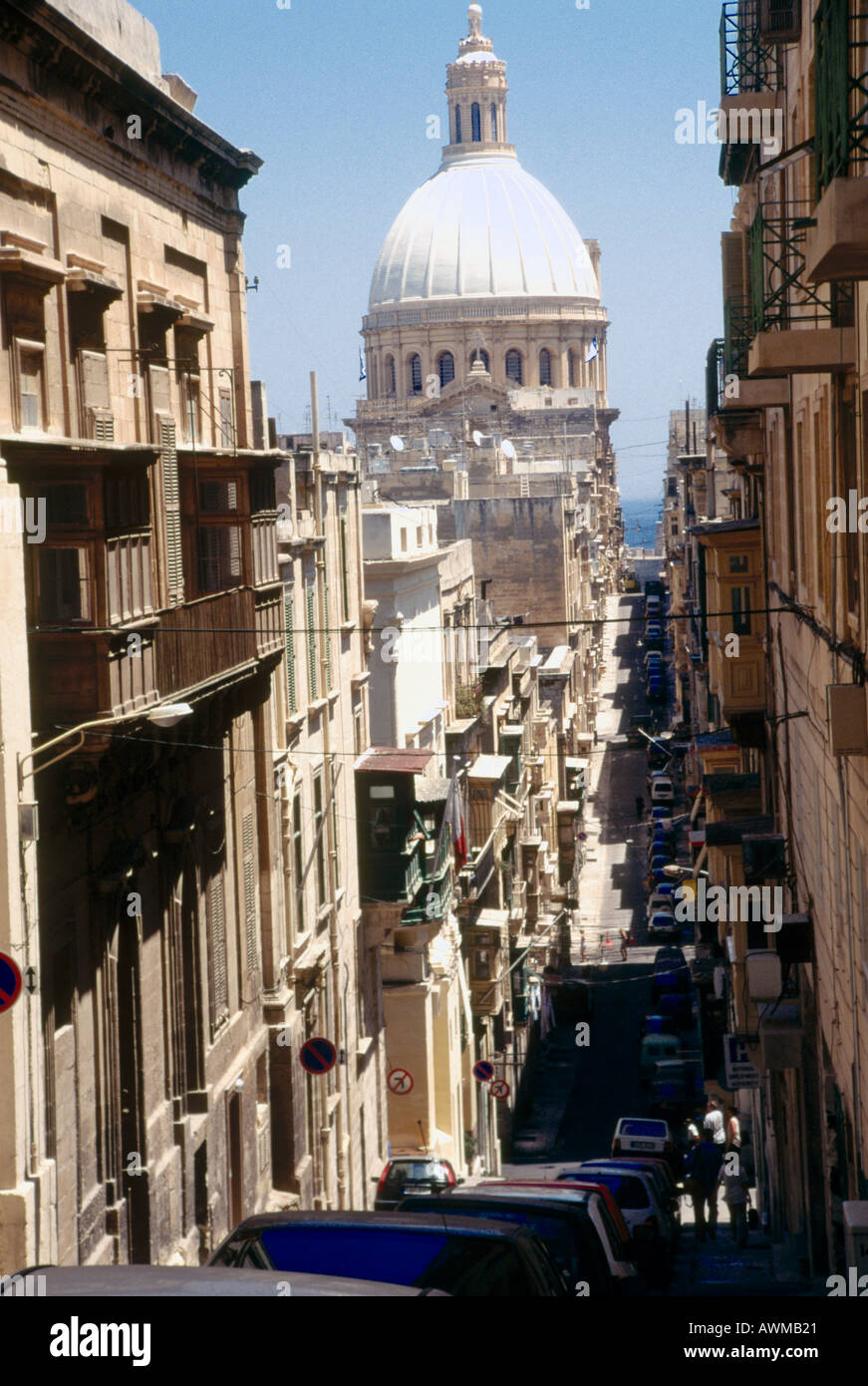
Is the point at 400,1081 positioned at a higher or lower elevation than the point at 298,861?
lower

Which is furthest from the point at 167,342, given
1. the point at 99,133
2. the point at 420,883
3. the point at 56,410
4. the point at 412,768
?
the point at 420,883

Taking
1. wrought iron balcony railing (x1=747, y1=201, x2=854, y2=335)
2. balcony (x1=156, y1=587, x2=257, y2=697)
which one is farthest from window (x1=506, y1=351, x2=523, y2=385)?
wrought iron balcony railing (x1=747, y1=201, x2=854, y2=335)

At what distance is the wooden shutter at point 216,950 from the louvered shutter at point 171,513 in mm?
2959

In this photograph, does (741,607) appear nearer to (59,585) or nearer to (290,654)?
(290,654)

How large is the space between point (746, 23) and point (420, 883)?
12.8 metres

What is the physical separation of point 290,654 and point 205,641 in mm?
6256

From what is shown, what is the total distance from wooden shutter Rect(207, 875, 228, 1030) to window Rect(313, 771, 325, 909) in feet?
15.9

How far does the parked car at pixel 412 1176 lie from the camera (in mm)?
24203

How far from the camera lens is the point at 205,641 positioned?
659 inches

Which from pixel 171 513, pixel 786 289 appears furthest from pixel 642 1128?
pixel 786 289

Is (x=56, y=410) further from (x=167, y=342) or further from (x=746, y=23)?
(x=746, y=23)

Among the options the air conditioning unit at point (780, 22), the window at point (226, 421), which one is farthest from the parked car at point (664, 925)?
the air conditioning unit at point (780, 22)

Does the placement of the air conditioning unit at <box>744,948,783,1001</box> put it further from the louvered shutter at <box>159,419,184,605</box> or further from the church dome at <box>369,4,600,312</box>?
the church dome at <box>369,4,600,312</box>

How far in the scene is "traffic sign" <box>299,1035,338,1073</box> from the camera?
65.6 feet
